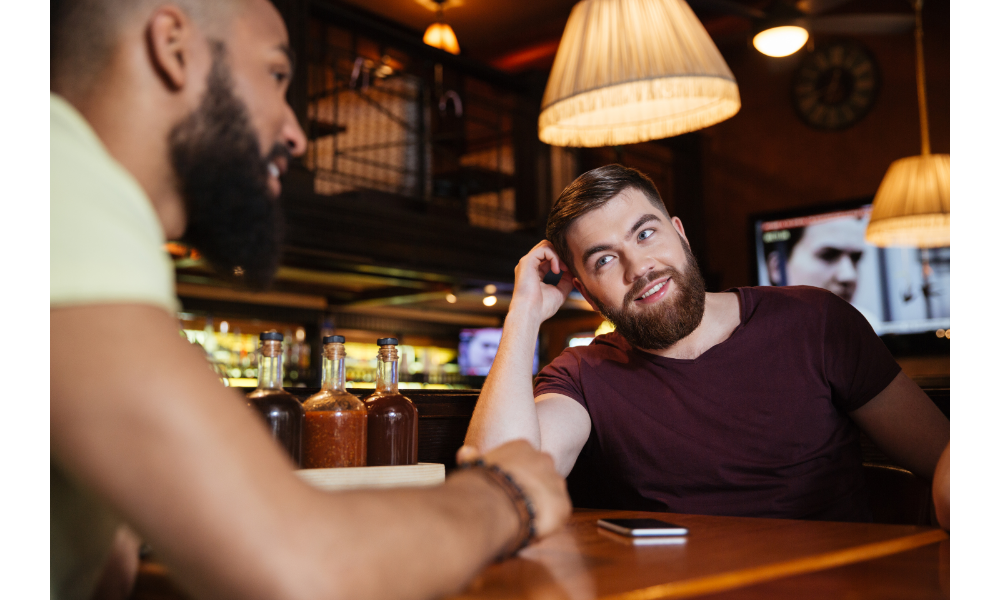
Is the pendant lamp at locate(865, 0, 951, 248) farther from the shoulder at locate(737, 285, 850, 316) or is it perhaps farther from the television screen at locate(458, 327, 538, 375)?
the television screen at locate(458, 327, 538, 375)

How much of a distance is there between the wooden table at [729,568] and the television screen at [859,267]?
507 cm

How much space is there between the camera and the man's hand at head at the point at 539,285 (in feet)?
5.99

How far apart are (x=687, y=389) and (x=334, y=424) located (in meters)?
0.86

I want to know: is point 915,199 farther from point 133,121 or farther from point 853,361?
point 133,121

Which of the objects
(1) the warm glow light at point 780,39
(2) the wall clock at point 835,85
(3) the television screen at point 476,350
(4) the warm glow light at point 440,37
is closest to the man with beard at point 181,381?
(1) the warm glow light at point 780,39

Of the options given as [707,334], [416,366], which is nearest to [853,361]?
[707,334]

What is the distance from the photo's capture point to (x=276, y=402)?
1.16 m

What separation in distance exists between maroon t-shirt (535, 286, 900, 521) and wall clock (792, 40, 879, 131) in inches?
208

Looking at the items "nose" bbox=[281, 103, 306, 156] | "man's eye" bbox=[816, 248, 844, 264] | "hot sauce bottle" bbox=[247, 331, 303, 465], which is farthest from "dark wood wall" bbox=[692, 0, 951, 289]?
"nose" bbox=[281, 103, 306, 156]

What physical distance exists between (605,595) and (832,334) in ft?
3.84

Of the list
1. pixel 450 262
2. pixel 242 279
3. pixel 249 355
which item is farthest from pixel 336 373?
pixel 249 355

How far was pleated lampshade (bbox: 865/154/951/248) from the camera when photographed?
340 centimetres
